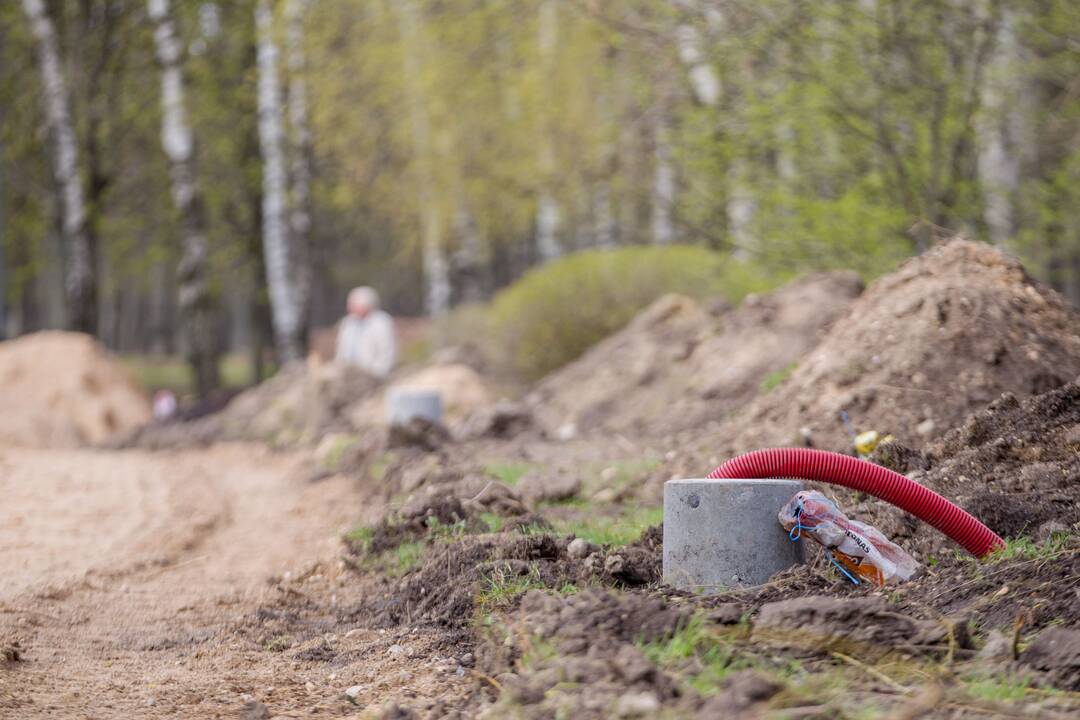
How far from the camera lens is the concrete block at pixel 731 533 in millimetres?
4789

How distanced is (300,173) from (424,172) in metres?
4.39

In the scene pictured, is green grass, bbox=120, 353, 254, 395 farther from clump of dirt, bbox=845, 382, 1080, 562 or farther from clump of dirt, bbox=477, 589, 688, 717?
clump of dirt, bbox=477, 589, 688, 717

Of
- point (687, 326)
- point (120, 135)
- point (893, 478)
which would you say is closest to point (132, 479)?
point (687, 326)

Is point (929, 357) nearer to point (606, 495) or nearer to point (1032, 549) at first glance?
point (606, 495)

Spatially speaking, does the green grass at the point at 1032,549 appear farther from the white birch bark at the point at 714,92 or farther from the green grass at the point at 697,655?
the white birch bark at the point at 714,92

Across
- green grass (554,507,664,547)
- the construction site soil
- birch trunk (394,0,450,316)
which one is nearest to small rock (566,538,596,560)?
the construction site soil

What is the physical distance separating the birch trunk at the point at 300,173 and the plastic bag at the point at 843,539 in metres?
18.6

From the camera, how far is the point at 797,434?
777 cm

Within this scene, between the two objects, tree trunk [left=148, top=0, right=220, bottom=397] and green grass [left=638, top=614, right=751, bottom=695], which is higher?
tree trunk [left=148, top=0, right=220, bottom=397]

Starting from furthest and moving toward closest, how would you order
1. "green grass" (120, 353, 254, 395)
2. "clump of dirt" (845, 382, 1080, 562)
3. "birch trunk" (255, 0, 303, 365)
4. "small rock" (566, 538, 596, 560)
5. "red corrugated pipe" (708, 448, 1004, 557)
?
"green grass" (120, 353, 254, 395) → "birch trunk" (255, 0, 303, 365) → "small rock" (566, 538, 596, 560) → "clump of dirt" (845, 382, 1080, 562) → "red corrugated pipe" (708, 448, 1004, 557)

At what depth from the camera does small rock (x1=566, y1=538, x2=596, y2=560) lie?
18.1 ft

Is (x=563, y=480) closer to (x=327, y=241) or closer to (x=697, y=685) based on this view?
(x=697, y=685)

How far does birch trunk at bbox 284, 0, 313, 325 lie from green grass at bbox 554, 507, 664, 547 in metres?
15.9

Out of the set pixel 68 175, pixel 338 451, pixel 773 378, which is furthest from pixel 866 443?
pixel 68 175
